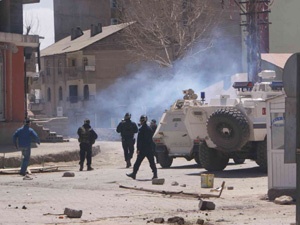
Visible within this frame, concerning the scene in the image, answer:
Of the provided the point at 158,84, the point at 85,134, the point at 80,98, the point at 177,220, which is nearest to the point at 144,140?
the point at 85,134

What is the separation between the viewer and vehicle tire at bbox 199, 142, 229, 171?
23.7 meters

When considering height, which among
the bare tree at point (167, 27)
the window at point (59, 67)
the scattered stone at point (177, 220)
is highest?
the bare tree at point (167, 27)

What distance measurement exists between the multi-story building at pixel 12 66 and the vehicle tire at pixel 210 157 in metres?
10.7

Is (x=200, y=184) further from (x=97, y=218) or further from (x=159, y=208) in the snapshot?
(x=97, y=218)

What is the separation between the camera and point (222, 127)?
2255cm

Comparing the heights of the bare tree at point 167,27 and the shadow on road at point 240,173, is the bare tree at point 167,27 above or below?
above

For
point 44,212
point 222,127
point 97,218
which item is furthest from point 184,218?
point 222,127

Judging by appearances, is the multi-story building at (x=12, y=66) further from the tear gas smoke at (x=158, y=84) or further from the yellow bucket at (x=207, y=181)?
the tear gas smoke at (x=158, y=84)

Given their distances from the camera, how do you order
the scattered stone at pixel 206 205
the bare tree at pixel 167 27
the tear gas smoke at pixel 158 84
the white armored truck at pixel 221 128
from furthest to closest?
the bare tree at pixel 167 27 < the tear gas smoke at pixel 158 84 < the white armored truck at pixel 221 128 < the scattered stone at pixel 206 205

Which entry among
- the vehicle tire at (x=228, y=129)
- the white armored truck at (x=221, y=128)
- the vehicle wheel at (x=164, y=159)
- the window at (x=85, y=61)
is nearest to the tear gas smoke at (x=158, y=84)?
the window at (x=85, y=61)

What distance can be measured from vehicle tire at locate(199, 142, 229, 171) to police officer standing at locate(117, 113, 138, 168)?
4.66m

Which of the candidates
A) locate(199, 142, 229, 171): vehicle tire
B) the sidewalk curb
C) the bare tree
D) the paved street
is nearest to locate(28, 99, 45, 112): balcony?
the bare tree

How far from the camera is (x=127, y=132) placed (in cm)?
2819

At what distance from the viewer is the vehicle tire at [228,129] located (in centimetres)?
2217
